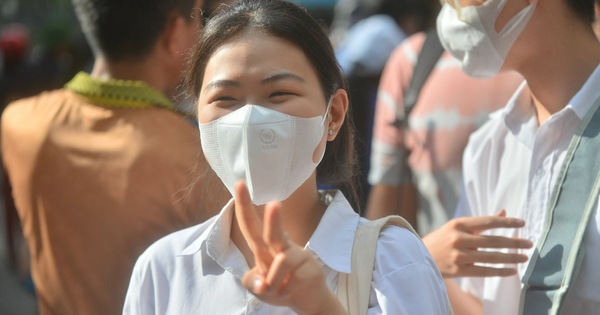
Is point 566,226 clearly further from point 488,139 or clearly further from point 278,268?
point 278,268

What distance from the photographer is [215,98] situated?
2455 millimetres

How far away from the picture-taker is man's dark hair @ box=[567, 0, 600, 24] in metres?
2.95

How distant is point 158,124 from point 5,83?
5.34 m

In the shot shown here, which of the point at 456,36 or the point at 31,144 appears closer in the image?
the point at 456,36

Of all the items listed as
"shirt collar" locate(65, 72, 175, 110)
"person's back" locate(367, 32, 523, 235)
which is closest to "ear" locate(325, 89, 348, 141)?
"shirt collar" locate(65, 72, 175, 110)

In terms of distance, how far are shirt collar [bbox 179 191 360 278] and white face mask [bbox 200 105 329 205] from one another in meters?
0.13

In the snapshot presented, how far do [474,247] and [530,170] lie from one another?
32 cm

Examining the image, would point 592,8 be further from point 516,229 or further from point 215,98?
point 215,98

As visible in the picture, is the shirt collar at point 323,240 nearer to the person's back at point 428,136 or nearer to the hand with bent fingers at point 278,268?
the hand with bent fingers at point 278,268

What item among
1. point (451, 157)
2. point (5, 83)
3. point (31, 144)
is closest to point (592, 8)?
point (451, 157)

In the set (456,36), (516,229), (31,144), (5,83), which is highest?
(456,36)

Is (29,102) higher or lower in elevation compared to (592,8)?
lower

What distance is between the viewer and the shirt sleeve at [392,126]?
4.21 metres

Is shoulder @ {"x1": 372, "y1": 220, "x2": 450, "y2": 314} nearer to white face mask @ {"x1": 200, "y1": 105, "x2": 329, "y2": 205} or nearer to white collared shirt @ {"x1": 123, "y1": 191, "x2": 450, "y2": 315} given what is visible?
white collared shirt @ {"x1": 123, "y1": 191, "x2": 450, "y2": 315}
